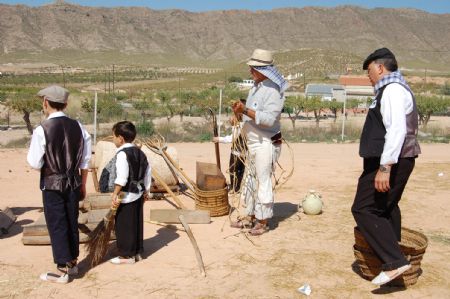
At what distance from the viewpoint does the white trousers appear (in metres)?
5.49

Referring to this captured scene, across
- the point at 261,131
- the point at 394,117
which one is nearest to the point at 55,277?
the point at 261,131

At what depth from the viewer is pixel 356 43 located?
119 metres

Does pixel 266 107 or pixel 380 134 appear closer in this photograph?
pixel 380 134

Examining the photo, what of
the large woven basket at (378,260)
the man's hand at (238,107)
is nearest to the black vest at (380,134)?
the large woven basket at (378,260)

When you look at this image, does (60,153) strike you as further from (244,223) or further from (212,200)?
(212,200)

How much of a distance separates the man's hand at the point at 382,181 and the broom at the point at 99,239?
7.25 ft

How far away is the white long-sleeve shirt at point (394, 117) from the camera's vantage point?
377 cm

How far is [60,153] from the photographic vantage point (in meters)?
4.07

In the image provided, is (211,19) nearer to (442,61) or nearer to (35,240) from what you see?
(442,61)

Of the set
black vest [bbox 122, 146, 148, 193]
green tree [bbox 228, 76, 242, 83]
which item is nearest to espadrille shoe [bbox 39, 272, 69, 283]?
black vest [bbox 122, 146, 148, 193]

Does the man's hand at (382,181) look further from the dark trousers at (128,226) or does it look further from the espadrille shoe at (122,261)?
the espadrille shoe at (122,261)

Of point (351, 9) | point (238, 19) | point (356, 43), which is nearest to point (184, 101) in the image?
point (356, 43)

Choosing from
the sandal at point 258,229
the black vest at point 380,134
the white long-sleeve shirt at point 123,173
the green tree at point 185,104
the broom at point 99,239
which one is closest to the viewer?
the black vest at point 380,134

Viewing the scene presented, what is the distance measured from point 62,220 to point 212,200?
8.03ft
